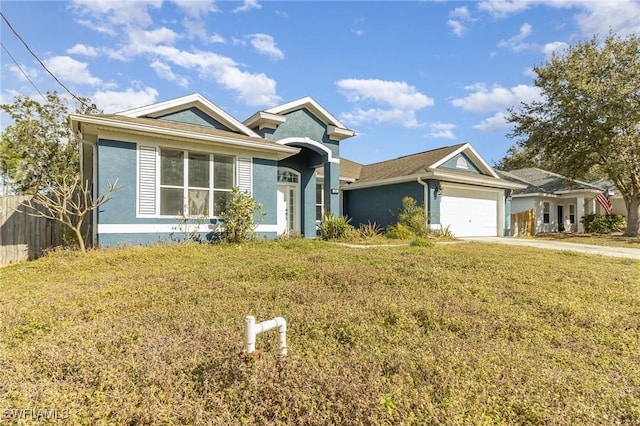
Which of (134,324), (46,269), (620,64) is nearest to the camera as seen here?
(134,324)

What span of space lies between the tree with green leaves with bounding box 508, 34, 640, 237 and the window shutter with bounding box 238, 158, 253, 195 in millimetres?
17857

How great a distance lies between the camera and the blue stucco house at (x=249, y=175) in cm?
856

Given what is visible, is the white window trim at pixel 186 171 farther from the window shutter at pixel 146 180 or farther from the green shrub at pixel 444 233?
the green shrub at pixel 444 233

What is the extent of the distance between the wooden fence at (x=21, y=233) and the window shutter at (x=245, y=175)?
5081 millimetres

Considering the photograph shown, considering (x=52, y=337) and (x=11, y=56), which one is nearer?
(x=52, y=337)

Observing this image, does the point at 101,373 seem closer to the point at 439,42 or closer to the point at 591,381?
the point at 591,381

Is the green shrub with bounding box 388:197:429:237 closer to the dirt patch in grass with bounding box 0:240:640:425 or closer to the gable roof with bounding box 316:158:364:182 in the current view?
the gable roof with bounding box 316:158:364:182

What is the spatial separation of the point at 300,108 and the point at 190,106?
411 cm

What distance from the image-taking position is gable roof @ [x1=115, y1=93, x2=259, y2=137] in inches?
396

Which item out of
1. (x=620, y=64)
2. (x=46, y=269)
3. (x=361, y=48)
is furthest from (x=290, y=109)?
(x=620, y=64)

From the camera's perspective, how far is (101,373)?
259 cm

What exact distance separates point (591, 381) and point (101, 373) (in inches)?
154
